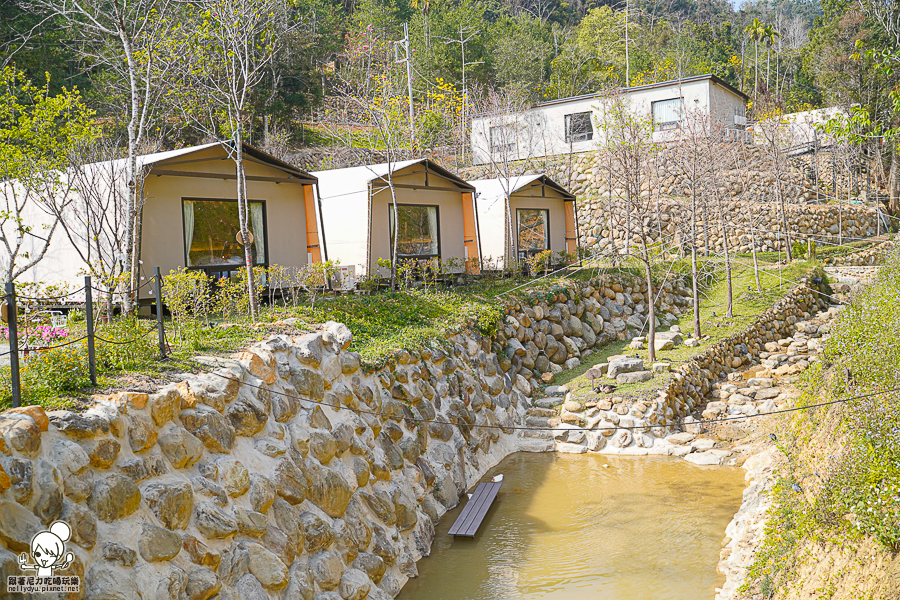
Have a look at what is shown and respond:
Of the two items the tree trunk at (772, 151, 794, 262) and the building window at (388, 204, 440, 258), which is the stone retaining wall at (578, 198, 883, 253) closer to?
the tree trunk at (772, 151, 794, 262)

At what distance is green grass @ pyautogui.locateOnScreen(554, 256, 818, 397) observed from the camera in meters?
13.9

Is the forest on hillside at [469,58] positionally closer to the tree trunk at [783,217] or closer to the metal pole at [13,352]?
the tree trunk at [783,217]

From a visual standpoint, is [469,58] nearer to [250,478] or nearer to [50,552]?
[250,478]

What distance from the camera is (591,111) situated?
27484 millimetres

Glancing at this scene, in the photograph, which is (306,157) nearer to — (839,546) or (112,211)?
(112,211)

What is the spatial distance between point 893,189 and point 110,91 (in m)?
32.3

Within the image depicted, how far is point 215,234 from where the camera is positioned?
12734mm

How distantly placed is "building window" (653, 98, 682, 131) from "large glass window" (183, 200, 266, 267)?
1884cm

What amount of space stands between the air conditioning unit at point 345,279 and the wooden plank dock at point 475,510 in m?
5.91

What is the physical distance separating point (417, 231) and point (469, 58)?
2433 cm

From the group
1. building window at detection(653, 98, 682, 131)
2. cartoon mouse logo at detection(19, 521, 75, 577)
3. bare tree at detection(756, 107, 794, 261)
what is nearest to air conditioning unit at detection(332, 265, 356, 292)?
cartoon mouse logo at detection(19, 521, 75, 577)

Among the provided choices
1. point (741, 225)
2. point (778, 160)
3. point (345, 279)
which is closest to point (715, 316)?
point (741, 225)

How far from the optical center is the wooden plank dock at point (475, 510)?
29.4 ft

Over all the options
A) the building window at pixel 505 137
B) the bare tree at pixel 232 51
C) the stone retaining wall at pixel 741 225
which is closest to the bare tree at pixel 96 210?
the bare tree at pixel 232 51
